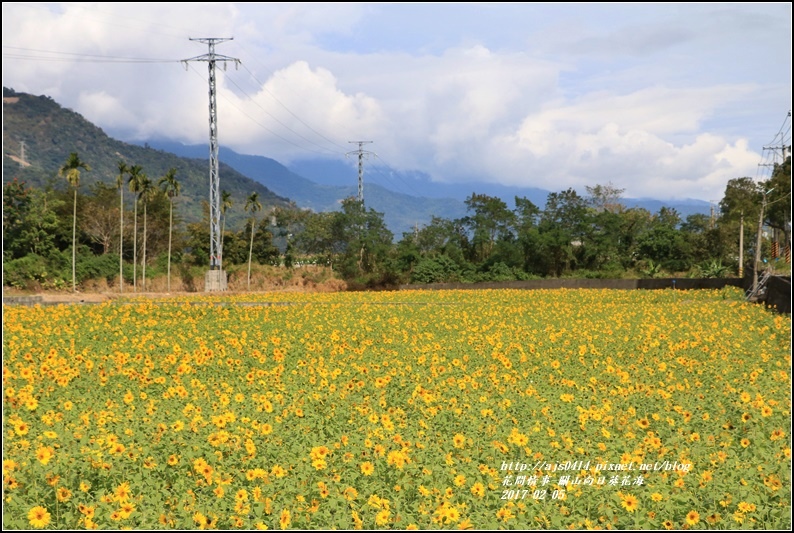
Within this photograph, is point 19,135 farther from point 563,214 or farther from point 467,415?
point 467,415

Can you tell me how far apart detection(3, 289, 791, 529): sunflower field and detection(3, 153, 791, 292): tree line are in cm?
3065

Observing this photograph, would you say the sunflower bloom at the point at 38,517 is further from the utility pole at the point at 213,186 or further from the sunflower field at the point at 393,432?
the utility pole at the point at 213,186

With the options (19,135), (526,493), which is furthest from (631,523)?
(19,135)

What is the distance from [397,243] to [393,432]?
41.7 metres

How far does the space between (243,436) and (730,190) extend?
1808 inches

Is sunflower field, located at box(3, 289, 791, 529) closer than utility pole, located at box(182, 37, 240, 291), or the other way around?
sunflower field, located at box(3, 289, 791, 529)

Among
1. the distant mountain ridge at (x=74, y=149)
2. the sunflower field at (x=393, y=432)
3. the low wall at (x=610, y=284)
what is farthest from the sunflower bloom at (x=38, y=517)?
the distant mountain ridge at (x=74, y=149)

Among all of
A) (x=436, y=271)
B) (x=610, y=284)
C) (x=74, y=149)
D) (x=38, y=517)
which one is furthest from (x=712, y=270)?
(x=74, y=149)

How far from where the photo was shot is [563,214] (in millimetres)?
48406

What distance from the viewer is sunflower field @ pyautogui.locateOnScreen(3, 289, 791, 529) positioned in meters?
5.21

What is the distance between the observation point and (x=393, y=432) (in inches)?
272

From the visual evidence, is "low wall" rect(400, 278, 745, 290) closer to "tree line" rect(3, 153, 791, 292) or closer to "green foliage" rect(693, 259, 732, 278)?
"tree line" rect(3, 153, 791, 292)

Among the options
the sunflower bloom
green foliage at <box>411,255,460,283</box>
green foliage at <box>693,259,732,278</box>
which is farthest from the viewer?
green foliage at <box>693,259,732,278</box>

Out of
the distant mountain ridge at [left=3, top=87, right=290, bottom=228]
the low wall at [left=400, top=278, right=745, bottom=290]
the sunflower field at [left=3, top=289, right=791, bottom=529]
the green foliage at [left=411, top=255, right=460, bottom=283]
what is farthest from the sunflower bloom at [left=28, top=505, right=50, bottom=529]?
the distant mountain ridge at [left=3, top=87, right=290, bottom=228]
